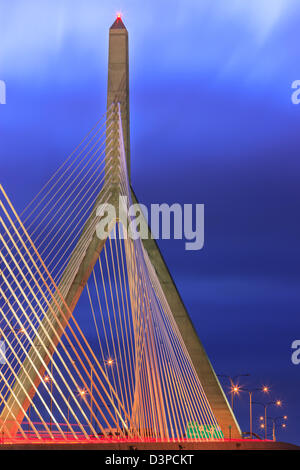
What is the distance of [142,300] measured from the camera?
3578 cm

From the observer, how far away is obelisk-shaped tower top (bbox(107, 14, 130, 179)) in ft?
132

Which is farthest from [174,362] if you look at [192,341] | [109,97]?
[109,97]

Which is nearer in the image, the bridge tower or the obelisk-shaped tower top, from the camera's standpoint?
the obelisk-shaped tower top

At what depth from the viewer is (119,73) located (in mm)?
40500

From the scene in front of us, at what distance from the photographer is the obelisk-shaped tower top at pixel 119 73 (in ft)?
132

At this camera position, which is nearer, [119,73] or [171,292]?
[119,73]

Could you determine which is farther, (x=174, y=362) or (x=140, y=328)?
(x=174, y=362)

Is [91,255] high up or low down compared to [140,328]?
up

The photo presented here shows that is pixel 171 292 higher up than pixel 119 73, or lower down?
lower down

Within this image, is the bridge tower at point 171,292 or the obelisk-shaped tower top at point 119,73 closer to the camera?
the obelisk-shaped tower top at point 119,73

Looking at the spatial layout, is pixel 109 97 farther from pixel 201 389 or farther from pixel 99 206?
pixel 201 389
